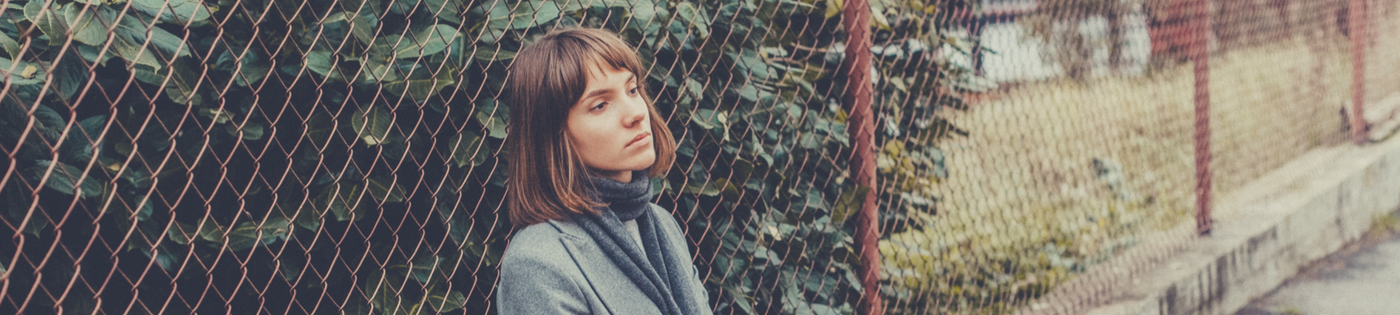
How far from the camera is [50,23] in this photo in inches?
54.8

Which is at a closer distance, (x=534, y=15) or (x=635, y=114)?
(x=635, y=114)

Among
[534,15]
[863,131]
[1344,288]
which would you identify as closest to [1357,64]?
[1344,288]

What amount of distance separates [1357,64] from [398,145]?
6.28 m

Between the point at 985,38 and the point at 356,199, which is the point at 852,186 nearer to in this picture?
the point at 985,38

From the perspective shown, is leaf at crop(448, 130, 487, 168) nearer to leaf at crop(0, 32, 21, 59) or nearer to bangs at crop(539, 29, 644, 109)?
bangs at crop(539, 29, 644, 109)

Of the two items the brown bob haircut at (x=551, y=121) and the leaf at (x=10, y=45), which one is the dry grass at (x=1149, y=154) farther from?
the leaf at (x=10, y=45)

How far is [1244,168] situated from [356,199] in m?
5.15

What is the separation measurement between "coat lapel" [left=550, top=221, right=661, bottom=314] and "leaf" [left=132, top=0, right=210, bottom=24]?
66 centimetres

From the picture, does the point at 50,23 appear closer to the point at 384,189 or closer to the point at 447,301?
the point at 384,189

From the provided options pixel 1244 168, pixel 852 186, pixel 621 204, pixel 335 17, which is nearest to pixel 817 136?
pixel 852 186

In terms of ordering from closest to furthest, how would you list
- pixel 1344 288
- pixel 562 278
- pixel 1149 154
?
1. pixel 562 278
2. pixel 1344 288
3. pixel 1149 154

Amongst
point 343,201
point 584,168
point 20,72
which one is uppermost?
point 20,72

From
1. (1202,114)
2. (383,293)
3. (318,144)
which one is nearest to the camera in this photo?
(318,144)

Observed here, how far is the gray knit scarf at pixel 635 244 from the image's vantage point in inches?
59.0
